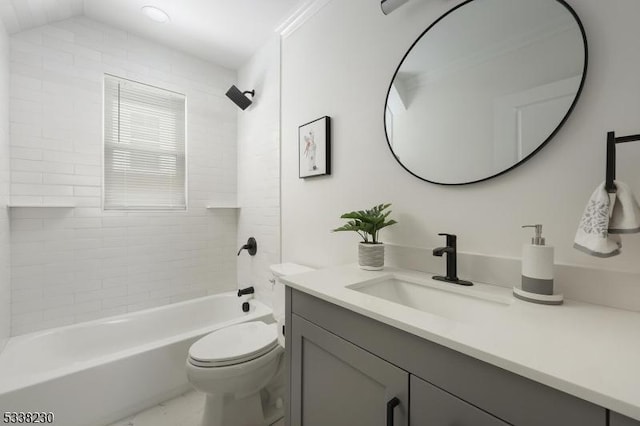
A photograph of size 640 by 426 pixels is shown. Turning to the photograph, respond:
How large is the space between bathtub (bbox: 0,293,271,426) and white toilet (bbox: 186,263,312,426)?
43cm

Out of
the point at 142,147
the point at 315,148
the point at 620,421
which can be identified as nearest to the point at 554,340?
the point at 620,421

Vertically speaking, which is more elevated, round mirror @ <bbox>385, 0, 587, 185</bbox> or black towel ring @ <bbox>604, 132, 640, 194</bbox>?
round mirror @ <bbox>385, 0, 587, 185</bbox>

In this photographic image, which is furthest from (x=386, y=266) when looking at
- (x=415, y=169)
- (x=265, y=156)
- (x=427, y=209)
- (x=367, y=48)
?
(x=265, y=156)

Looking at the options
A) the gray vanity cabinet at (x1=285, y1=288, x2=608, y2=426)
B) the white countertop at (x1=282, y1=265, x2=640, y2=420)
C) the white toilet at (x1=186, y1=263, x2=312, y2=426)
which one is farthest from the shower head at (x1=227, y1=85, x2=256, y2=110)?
the white countertop at (x1=282, y1=265, x2=640, y2=420)

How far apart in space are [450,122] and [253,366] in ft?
4.91

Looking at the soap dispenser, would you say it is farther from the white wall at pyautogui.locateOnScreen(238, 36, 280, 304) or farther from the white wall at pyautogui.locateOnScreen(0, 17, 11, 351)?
the white wall at pyautogui.locateOnScreen(0, 17, 11, 351)

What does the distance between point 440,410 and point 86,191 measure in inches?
98.9

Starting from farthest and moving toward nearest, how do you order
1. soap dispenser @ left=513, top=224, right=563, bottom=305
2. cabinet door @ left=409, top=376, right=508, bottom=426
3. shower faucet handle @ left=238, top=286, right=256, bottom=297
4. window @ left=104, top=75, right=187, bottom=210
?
shower faucet handle @ left=238, top=286, right=256, bottom=297 → window @ left=104, top=75, right=187, bottom=210 → soap dispenser @ left=513, top=224, right=563, bottom=305 → cabinet door @ left=409, top=376, right=508, bottom=426

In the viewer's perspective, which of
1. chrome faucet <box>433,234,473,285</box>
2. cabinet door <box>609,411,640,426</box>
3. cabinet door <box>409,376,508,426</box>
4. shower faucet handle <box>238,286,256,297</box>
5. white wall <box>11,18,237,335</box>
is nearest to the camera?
cabinet door <box>609,411,640,426</box>

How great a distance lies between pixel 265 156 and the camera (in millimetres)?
2244

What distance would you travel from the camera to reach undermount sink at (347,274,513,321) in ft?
2.75

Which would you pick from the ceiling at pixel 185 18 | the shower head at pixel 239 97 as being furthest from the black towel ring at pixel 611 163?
the shower head at pixel 239 97

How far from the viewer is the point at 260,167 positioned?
2.32 metres

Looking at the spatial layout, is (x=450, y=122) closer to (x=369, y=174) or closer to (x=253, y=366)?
(x=369, y=174)
